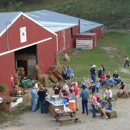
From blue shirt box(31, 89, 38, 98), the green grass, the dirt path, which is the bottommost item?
the dirt path

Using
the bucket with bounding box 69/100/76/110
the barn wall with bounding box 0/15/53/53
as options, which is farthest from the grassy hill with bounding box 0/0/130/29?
the bucket with bounding box 69/100/76/110

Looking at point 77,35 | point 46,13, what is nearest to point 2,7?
point 46,13

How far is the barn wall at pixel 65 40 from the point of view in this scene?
35.3m

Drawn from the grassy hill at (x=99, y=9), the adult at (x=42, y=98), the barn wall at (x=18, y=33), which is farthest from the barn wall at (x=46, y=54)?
the grassy hill at (x=99, y=9)

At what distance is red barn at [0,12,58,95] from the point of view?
2061cm

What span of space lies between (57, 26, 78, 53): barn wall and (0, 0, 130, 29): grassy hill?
19696mm

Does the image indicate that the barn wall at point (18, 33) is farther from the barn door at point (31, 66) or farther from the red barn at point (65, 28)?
the red barn at point (65, 28)

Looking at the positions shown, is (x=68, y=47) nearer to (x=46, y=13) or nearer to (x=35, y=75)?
(x=46, y=13)

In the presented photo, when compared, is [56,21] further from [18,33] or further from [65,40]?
[18,33]

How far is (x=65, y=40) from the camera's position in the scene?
36.8 metres

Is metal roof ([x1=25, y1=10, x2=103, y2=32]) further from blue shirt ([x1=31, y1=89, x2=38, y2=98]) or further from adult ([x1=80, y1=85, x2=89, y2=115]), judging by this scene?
adult ([x1=80, y1=85, x2=89, y2=115])

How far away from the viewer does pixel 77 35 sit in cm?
3884

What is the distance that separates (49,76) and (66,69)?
55.2 inches

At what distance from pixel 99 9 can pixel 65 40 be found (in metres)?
28.7
